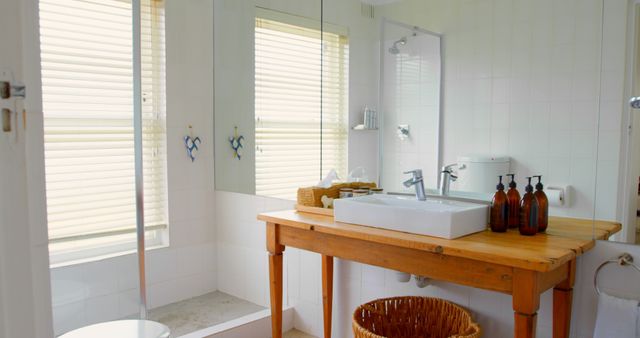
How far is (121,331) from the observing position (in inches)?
75.9

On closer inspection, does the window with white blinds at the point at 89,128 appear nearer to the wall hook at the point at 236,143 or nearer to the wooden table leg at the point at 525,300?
the wall hook at the point at 236,143

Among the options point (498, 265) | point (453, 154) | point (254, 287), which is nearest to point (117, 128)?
point (254, 287)

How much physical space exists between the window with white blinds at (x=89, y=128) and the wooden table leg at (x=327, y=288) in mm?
927

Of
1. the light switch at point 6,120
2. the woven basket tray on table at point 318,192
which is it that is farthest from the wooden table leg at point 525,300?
the light switch at point 6,120

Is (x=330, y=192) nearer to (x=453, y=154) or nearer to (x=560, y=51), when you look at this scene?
(x=453, y=154)

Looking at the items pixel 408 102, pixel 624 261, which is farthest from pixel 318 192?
pixel 624 261

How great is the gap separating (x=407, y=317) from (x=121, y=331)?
3.86 ft

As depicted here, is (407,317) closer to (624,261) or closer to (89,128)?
(624,261)

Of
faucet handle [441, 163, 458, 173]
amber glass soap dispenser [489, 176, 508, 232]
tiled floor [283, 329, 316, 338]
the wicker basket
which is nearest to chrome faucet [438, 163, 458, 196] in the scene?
faucet handle [441, 163, 458, 173]

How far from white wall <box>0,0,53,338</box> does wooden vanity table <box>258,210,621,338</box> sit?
1.25 meters

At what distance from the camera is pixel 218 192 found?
3.23 metres

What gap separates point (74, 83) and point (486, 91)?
1.72 meters

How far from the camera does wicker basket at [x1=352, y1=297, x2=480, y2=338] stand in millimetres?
2129

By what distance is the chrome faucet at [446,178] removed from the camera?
83.5 inches
